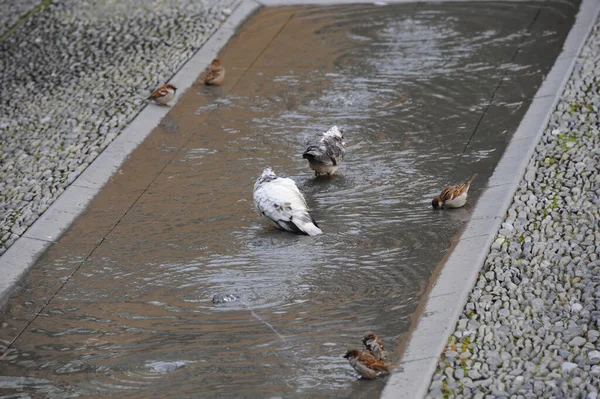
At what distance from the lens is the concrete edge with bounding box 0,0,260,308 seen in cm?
722

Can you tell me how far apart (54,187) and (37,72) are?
3.37 meters

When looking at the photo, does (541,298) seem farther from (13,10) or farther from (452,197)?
(13,10)

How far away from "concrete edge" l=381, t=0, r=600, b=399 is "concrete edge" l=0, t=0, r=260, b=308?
10.7ft

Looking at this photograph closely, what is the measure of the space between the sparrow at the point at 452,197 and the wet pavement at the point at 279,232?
104mm

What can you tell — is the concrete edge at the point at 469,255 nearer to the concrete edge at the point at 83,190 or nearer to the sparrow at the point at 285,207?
the sparrow at the point at 285,207

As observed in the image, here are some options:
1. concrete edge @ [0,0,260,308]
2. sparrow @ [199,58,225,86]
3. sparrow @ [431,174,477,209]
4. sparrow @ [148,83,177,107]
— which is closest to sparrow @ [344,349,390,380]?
sparrow @ [431,174,477,209]

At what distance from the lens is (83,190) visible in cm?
829

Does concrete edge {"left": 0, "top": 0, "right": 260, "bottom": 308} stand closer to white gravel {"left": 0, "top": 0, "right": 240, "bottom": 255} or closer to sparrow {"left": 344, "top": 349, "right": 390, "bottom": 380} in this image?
white gravel {"left": 0, "top": 0, "right": 240, "bottom": 255}

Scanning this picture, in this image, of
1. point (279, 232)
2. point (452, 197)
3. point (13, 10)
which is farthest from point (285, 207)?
point (13, 10)

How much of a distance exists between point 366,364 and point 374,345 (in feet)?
0.60

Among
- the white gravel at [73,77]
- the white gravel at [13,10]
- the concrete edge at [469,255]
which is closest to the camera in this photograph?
the concrete edge at [469,255]

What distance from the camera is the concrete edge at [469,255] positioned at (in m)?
5.42

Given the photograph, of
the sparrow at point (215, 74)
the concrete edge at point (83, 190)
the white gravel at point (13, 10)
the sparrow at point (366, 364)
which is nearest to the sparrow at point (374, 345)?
the sparrow at point (366, 364)

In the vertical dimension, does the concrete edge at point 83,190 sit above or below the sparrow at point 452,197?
above
